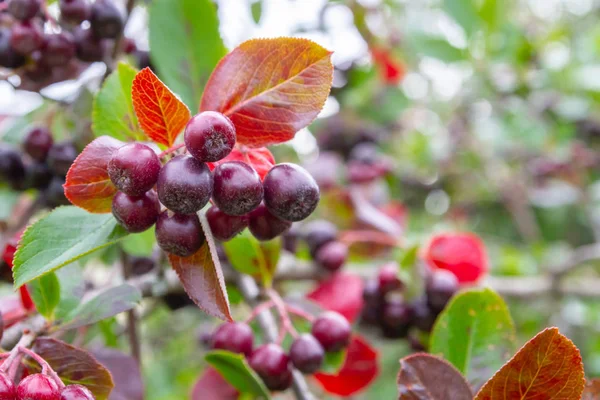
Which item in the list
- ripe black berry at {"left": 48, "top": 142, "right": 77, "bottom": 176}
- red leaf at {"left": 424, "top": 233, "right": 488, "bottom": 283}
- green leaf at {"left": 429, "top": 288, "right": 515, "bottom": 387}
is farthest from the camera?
red leaf at {"left": 424, "top": 233, "right": 488, "bottom": 283}

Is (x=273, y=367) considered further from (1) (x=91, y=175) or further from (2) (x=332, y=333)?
(1) (x=91, y=175)

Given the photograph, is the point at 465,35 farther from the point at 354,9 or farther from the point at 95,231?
the point at 95,231

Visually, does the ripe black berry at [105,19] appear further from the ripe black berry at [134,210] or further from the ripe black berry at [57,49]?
the ripe black berry at [134,210]

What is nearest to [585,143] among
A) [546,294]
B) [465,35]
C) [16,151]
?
[465,35]

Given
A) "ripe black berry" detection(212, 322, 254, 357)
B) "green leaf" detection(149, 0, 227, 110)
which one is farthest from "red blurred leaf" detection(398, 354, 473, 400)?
"green leaf" detection(149, 0, 227, 110)

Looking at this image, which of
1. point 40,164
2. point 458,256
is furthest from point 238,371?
point 458,256

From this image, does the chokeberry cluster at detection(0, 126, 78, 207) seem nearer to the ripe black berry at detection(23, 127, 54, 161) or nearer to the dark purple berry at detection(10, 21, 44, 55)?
the ripe black berry at detection(23, 127, 54, 161)
